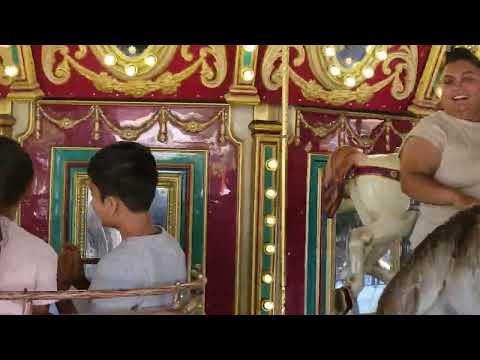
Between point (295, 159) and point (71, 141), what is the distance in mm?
759

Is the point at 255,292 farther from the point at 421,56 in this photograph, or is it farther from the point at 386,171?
the point at 421,56

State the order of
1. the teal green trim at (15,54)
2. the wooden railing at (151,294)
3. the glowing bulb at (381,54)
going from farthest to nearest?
the glowing bulb at (381,54)
the teal green trim at (15,54)
the wooden railing at (151,294)

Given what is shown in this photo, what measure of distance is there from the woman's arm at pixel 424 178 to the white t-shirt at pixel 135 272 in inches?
33.0

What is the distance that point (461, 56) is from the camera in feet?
8.80

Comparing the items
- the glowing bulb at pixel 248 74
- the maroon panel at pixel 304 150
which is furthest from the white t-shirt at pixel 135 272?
the glowing bulb at pixel 248 74

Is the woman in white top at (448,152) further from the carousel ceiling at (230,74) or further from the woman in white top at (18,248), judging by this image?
the woman in white top at (18,248)

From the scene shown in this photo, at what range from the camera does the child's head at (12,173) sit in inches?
102

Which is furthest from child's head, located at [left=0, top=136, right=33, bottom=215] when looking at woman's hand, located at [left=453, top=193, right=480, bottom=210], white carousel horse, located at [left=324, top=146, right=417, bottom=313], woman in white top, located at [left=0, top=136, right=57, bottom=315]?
woman's hand, located at [left=453, top=193, right=480, bottom=210]

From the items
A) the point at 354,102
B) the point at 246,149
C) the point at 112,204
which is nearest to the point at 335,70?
the point at 354,102

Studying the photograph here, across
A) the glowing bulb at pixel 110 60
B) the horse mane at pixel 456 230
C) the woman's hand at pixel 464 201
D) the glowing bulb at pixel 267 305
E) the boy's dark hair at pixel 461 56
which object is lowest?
the glowing bulb at pixel 267 305

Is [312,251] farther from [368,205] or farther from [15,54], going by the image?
[15,54]

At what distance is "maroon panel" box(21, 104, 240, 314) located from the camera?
8.70ft
